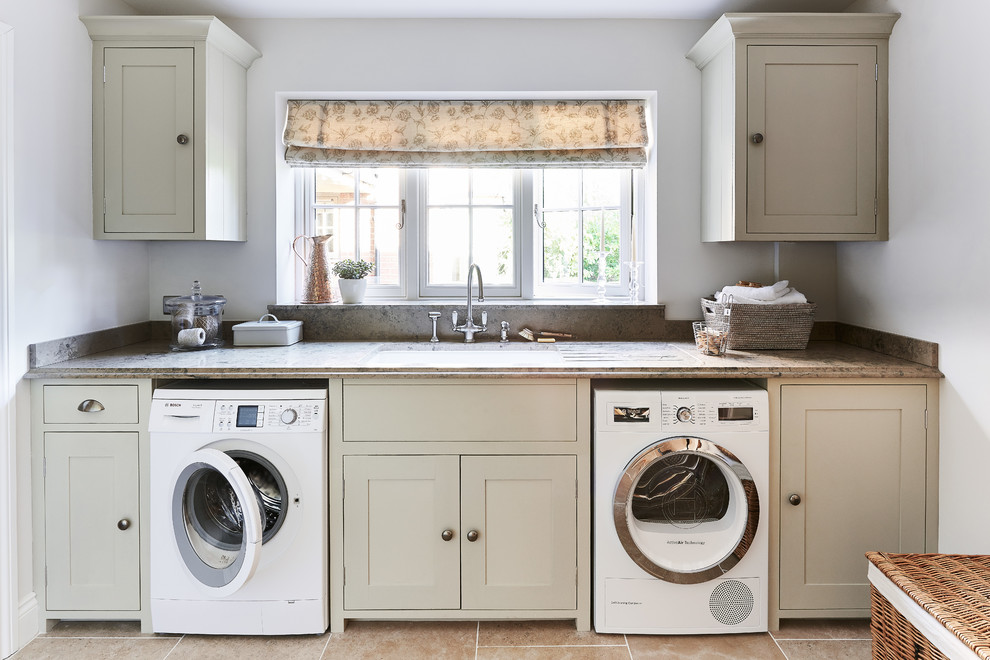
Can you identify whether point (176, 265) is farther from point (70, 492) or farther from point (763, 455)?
point (763, 455)

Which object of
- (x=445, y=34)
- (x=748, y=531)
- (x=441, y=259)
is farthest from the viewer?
(x=441, y=259)

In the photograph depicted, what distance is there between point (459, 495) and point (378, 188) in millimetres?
1618

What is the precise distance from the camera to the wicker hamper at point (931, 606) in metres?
1.63

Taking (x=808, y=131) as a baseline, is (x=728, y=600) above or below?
below

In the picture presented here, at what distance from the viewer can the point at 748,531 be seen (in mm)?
2348

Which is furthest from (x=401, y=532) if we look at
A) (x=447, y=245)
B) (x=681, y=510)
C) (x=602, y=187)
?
(x=602, y=187)

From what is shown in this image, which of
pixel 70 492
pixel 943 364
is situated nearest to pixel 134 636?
pixel 70 492

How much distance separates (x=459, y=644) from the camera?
7.82 feet

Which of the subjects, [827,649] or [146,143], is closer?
[827,649]

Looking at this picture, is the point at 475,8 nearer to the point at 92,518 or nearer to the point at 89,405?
the point at 89,405

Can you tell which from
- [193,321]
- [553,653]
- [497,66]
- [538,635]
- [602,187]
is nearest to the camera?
[553,653]

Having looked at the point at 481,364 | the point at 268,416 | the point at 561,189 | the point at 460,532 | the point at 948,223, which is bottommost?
the point at 460,532

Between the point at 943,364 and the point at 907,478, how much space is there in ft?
1.30

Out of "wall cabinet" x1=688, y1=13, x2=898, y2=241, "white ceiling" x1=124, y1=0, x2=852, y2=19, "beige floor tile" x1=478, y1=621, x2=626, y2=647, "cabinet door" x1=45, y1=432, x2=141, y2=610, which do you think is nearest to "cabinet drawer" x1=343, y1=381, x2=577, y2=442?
"beige floor tile" x1=478, y1=621, x2=626, y2=647
